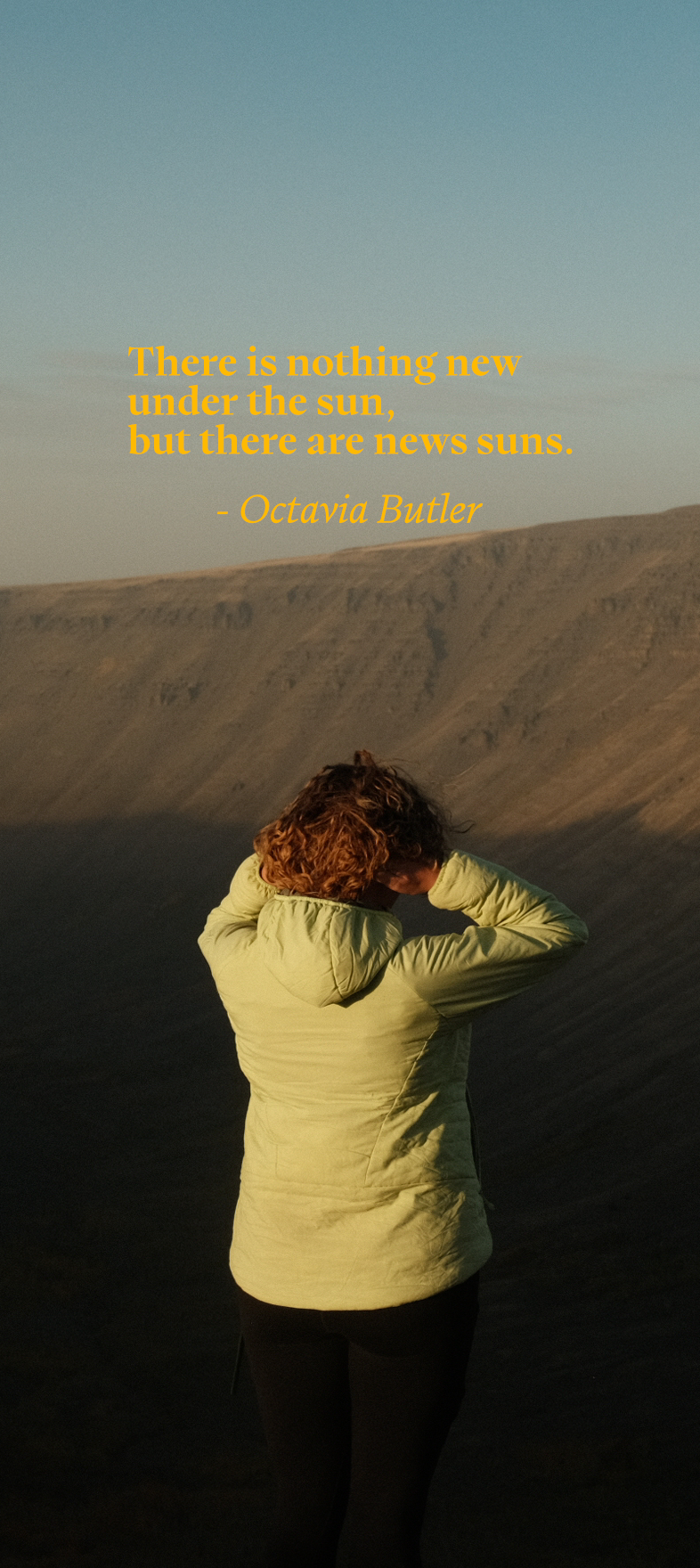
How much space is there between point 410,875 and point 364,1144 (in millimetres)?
455

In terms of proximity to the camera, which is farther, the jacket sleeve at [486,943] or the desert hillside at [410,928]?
the desert hillside at [410,928]

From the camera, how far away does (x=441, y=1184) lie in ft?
7.14

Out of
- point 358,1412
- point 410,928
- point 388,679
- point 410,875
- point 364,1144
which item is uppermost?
point 410,875

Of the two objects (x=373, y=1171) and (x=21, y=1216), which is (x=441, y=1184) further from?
(x=21, y=1216)

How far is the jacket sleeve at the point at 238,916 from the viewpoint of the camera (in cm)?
227

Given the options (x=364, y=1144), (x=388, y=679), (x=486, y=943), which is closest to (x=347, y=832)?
(x=486, y=943)

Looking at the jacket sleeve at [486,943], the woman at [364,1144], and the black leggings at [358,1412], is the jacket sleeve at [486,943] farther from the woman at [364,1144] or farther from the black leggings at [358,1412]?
the black leggings at [358,1412]

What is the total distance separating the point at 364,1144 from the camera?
7.06 ft

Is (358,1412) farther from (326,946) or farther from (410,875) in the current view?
(410,875)

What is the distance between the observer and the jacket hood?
6.67 ft

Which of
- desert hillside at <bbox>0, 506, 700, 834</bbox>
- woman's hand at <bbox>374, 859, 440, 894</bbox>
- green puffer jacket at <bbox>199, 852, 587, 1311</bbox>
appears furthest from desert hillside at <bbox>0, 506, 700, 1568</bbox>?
green puffer jacket at <bbox>199, 852, 587, 1311</bbox>

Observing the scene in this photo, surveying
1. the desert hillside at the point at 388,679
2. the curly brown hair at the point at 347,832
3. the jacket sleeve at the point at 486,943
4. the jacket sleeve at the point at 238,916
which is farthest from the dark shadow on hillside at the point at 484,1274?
the desert hillside at the point at 388,679

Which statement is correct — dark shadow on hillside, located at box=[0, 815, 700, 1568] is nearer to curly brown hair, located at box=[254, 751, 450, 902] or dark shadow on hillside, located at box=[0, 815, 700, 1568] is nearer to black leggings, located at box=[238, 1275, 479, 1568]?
black leggings, located at box=[238, 1275, 479, 1568]

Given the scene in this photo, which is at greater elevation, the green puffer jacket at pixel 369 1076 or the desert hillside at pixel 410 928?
the green puffer jacket at pixel 369 1076
